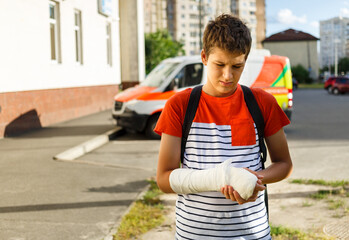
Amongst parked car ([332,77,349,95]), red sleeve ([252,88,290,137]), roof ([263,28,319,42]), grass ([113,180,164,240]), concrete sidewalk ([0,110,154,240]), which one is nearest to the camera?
red sleeve ([252,88,290,137])

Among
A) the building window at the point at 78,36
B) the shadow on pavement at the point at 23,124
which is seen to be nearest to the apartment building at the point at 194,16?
the building window at the point at 78,36

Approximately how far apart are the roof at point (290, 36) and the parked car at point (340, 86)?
5715 centimetres

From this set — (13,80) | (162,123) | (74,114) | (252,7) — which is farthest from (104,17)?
(252,7)

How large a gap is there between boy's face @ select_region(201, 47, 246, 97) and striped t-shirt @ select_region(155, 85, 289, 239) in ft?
0.22

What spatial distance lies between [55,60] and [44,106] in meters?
2.10

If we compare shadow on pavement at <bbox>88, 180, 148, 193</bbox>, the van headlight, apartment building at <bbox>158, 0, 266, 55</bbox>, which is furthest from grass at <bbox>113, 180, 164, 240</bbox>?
apartment building at <bbox>158, 0, 266, 55</bbox>

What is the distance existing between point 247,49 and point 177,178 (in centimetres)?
61

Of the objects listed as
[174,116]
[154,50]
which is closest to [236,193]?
[174,116]

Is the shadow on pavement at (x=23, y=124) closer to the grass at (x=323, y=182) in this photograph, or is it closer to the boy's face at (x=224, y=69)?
the grass at (x=323, y=182)

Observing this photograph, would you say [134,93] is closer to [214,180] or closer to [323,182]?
[323,182]

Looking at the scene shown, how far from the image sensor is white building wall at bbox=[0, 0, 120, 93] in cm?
1229

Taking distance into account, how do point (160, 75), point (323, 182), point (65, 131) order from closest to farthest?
point (323, 182) < point (160, 75) < point (65, 131)

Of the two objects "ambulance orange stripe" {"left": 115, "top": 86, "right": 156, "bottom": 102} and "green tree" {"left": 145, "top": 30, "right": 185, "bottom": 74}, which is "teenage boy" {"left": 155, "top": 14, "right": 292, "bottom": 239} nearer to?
"ambulance orange stripe" {"left": 115, "top": 86, "right": 156, "bottom": 102}

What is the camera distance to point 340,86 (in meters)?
42.0
